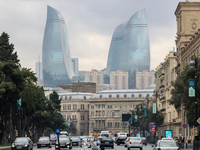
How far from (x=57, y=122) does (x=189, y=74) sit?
10875 cm

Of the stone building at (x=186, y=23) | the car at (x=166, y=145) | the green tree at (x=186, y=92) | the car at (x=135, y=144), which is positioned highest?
the stone building at (x=186, y=23)

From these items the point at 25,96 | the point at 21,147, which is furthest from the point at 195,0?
the point at 21,147


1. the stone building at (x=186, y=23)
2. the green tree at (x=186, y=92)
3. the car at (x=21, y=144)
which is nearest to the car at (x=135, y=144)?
the green tree at (x=186, y=92)

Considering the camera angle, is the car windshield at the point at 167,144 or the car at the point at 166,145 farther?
the car windshield at the point at 167,144

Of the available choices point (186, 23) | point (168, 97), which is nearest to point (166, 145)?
point (186, 23)

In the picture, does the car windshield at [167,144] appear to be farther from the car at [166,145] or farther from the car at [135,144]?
the car at [135,144]

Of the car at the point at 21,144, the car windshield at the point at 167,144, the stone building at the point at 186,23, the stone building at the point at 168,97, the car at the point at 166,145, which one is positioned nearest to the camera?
the car at the point at 166,145

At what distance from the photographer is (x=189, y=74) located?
202 feet

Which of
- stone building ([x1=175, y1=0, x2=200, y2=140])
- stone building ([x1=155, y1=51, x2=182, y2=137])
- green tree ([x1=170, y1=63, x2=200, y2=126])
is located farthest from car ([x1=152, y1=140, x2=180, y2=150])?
stone building ([x1=155, y1=51, x2=182, y2=137])

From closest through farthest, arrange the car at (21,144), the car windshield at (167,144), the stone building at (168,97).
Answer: the car windshield at (167,144)
the car at (21,144)
the stone building at (168,97)

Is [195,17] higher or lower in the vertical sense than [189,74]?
higher

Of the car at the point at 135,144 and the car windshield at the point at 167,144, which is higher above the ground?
the car windshield at the point at 167,144

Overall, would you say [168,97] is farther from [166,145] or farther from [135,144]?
[166,145]

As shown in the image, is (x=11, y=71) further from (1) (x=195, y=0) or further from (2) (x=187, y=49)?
(1) (x=195, y=0)
